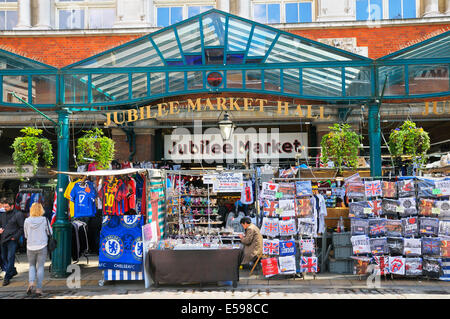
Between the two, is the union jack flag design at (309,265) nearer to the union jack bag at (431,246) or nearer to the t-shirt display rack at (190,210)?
the t-shirt display rack at (190,210)

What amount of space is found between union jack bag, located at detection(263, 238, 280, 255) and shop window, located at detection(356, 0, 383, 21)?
9281mm

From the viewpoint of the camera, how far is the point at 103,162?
1031 cm

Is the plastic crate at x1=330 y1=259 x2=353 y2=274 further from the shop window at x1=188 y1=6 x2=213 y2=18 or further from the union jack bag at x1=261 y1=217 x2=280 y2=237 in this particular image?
the shop window at x1=188 y1=6 x2=213 y2=18

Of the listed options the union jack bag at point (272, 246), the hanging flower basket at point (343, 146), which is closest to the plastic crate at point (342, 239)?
the union jack bag at point (272, 246)

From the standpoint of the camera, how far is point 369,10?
1530 cm

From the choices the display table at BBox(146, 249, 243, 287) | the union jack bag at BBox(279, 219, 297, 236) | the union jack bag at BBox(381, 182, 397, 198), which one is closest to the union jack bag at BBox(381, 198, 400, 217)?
the union jack bag at BBox(381, 182, 397, 198)

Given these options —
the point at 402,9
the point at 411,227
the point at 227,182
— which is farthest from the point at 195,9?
the point at 411,227

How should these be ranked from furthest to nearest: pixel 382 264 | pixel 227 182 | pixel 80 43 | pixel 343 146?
pixel 80 43
pixel 227 182
pixel 343 146
pixel 382 264

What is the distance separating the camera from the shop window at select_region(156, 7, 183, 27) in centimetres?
1567

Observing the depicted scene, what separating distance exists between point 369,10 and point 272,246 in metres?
9.70

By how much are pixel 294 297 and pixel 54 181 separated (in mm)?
10280

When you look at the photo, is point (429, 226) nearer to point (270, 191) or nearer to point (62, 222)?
point (270, 191)

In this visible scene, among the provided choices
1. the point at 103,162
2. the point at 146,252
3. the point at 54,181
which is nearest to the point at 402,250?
the point at 146,252

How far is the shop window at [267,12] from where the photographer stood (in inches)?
610
